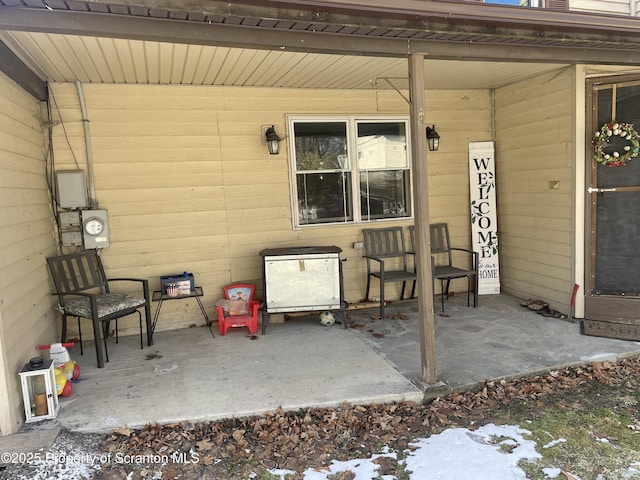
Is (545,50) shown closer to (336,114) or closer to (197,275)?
(336,114)

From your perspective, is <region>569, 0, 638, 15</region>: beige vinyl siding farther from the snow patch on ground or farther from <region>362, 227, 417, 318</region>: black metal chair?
the snow patch on ground

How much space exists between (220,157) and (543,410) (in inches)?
148

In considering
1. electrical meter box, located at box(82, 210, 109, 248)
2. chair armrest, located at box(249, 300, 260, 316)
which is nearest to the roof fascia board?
electrical meter box, located at box(82, 210, 109, 248)

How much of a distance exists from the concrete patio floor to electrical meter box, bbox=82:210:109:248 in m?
1.01

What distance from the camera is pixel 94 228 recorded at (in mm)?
4297

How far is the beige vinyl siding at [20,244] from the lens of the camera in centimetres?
270

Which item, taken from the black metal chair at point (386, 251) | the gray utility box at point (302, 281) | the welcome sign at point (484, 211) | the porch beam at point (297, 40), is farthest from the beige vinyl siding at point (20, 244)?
the welcome sign at point (484, 211)

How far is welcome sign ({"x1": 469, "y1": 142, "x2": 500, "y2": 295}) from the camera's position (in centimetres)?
557

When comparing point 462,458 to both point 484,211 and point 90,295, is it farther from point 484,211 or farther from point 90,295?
point 484,211

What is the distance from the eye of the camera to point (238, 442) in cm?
259

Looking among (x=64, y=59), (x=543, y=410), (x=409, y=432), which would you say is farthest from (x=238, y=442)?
(x=64, y=59)

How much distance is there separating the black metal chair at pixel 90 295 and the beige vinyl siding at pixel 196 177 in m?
0.23

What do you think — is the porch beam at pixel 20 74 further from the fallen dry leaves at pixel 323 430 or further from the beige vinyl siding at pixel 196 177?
the fallen dry leaves at pixel 323 430

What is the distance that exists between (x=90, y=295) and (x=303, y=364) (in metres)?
1.81
